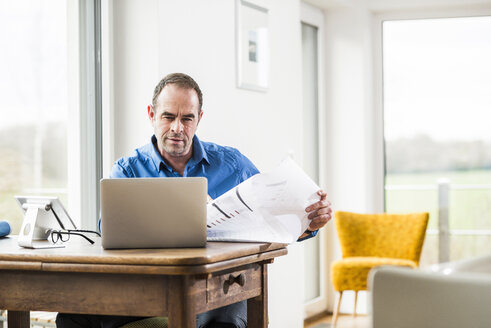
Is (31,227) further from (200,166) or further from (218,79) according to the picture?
(218,79)

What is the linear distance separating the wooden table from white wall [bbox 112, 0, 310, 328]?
1.41 metres

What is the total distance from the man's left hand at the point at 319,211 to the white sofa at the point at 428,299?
853mm

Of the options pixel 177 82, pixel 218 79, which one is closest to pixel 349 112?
pixel 218 79

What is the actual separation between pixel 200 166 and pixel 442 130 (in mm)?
3333

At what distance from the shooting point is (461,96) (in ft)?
17.7

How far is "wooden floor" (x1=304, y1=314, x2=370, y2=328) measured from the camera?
4.88m

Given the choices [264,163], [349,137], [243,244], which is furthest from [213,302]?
[349,137]

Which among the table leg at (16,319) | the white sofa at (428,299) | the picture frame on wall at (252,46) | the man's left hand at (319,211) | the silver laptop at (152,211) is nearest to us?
the white sofa at (428,299)

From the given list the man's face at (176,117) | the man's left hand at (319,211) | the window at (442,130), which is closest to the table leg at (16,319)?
the man's face at (176,117)

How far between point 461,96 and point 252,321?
3.85m

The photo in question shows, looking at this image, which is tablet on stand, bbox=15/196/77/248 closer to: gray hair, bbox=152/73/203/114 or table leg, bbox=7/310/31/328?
table leg, bbox=7/310/31/328

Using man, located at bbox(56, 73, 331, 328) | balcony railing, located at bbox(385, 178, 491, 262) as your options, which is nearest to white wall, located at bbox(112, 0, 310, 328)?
man, located at bbox(56, 73, 331, 328)

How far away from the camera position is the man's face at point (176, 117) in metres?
2.44

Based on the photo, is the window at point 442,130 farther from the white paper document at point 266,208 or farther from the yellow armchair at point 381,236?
the white paper document at point 266,208
